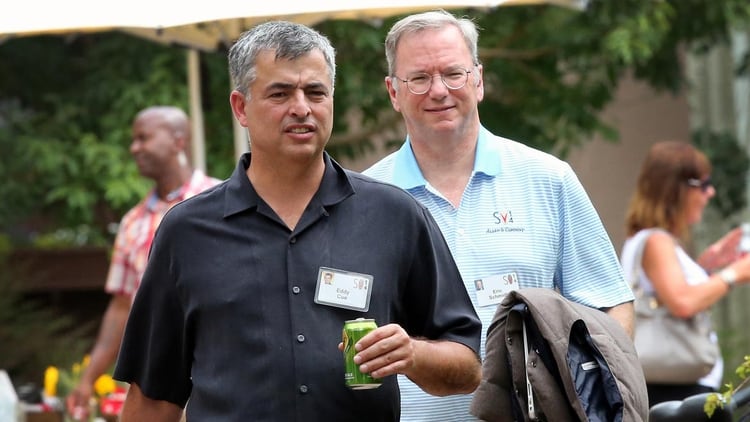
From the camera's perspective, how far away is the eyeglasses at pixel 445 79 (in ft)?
13.3

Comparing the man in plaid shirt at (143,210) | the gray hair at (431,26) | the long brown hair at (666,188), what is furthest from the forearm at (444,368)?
the man in plaid shirt at (143,210)

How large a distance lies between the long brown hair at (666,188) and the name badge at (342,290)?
300 cm

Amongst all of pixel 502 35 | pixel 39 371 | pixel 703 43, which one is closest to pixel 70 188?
pixel 39 371

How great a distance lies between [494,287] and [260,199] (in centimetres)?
85

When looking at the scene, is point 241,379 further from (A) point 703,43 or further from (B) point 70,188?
(A) point 703,43

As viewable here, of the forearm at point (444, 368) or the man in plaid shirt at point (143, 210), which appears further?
the man in plaid shirt at point (143, 210)

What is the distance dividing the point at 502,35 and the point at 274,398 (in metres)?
7.37

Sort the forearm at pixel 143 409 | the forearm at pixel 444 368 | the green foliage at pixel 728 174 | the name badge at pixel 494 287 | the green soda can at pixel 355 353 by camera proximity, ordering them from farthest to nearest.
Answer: the green foliage at pixel 728 174
the name badge at pixel 494 287
the forearm at pixel 143 409
the forearm at pixel 444 368
the green soda can at pixel 355 353

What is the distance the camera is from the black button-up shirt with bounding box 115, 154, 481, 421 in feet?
10.6

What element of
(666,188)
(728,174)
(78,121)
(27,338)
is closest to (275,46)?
(666,188)

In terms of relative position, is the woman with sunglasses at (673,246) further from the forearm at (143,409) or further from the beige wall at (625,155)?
the beige wall at (625,155)

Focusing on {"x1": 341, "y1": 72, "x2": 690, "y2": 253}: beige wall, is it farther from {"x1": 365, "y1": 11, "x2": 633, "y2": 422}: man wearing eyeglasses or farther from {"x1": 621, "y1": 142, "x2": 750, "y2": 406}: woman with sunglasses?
{"x1": 365, "y1": 11, "x2": 633, "y2": 422}: man wearing eyeglasses

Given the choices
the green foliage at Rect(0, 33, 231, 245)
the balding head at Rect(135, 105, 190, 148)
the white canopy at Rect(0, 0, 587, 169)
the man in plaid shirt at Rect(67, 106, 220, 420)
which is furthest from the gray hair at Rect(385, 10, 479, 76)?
the green foliage at Rect(0, 33, 231, 245)

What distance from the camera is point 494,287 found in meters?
3.93
